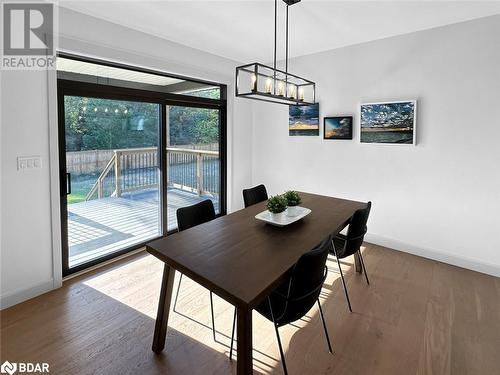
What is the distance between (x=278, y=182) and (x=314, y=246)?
2945 mm

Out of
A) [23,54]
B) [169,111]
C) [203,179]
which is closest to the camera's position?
[23,54]

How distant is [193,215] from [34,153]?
149 cm

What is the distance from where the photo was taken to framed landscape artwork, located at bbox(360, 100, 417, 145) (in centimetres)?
356

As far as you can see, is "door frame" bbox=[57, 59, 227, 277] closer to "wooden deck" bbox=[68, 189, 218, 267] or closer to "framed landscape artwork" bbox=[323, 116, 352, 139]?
"wooden deck" bbox=[68, 189, 218, 267]

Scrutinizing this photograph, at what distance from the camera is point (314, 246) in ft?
6.73

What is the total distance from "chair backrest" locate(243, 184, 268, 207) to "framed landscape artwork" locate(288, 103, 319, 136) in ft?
4.34

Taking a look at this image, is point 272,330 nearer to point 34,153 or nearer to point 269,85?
point 269,85

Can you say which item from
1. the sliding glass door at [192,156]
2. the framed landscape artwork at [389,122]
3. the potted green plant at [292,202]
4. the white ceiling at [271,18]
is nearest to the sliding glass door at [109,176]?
the sliding glass door at [192,156]

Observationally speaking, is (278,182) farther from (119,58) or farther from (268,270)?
(268,270)

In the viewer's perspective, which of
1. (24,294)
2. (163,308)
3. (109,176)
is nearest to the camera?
(163,308)

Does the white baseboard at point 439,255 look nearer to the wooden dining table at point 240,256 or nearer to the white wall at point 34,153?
A: the wooden dining table at point 240,256

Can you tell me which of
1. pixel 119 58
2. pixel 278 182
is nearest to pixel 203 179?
pixel 278 182

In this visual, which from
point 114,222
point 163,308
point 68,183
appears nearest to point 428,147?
point 163,308

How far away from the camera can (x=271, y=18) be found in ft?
10.1
